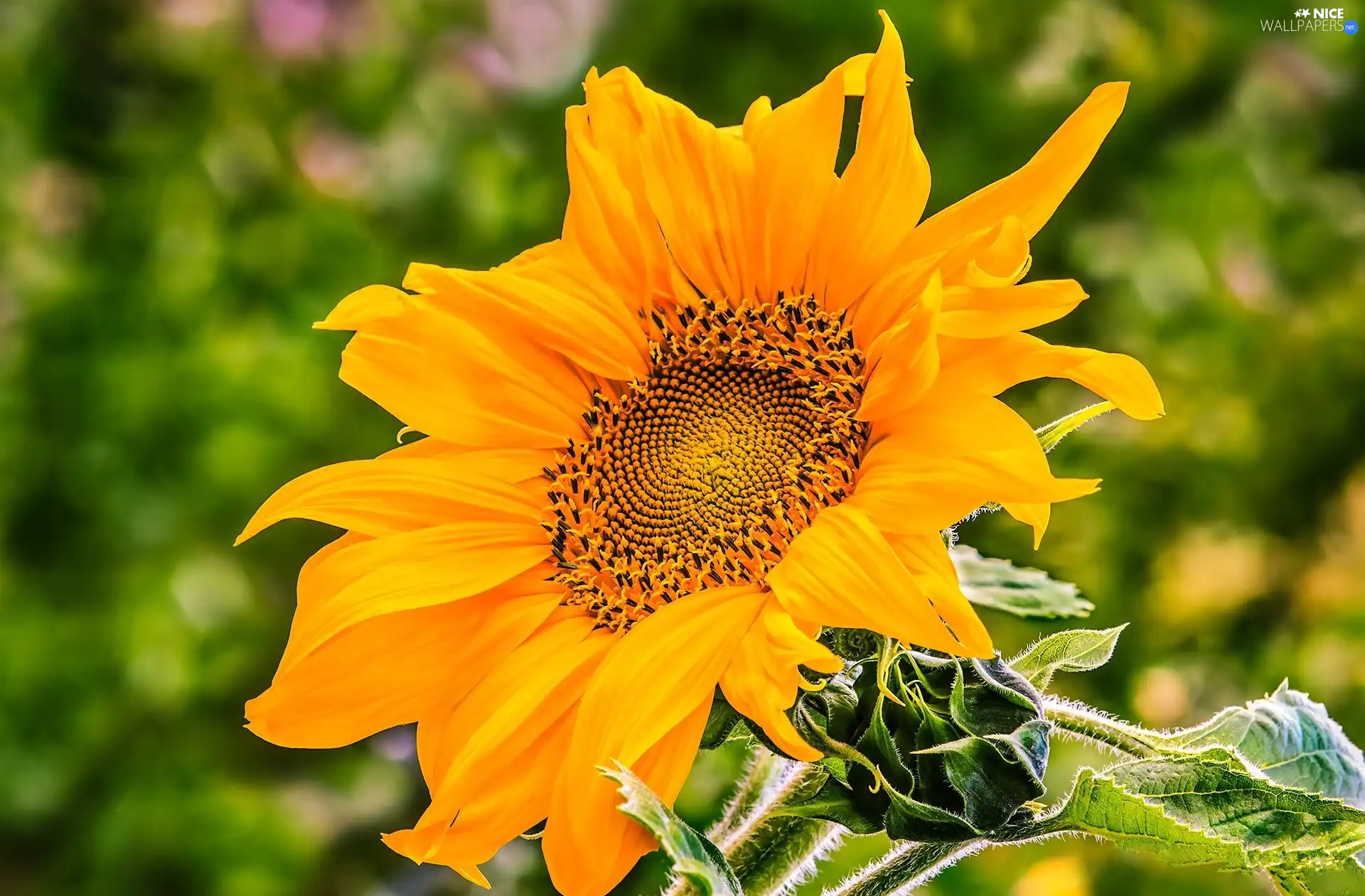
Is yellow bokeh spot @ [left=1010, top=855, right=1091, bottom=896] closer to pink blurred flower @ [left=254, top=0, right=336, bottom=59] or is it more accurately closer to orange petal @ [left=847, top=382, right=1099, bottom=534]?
orange petal @ [left=847, top=382, right=1099, bottom=534]

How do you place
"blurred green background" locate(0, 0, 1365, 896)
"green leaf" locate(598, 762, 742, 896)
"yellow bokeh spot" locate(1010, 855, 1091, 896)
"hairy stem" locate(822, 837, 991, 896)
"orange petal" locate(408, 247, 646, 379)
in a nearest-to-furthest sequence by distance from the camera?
"green leaf" locate(598, 762, 742, 896) < "hairy stem" locate(822, 837, 991, 896) < "orange petal" locate(408, 247, 646, 379) < "yellow bokeh spot" locate(1010, 855, 1091, 896) < "blurred green background" locate(0, 0, 1365, 896)

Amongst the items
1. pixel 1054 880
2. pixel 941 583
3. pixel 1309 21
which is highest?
pixel 1309 21

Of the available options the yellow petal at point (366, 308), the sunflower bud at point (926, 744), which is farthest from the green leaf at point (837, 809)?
the yellow petal at point (366, 308)

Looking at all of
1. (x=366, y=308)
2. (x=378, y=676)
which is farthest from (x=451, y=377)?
(x=378, y=676)

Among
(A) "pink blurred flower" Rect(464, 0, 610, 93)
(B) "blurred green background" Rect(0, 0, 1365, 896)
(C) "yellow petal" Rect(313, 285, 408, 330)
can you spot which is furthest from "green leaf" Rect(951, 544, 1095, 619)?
(A) "pink blurred flower" Rect(464, 0, 610, 93)

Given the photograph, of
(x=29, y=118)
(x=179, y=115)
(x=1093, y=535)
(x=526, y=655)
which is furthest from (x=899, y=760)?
(x=29, y=118)

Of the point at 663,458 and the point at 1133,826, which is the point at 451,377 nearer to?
the point at 663,458

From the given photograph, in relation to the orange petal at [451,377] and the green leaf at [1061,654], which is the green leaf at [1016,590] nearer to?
the green leaf at [1061,654]
